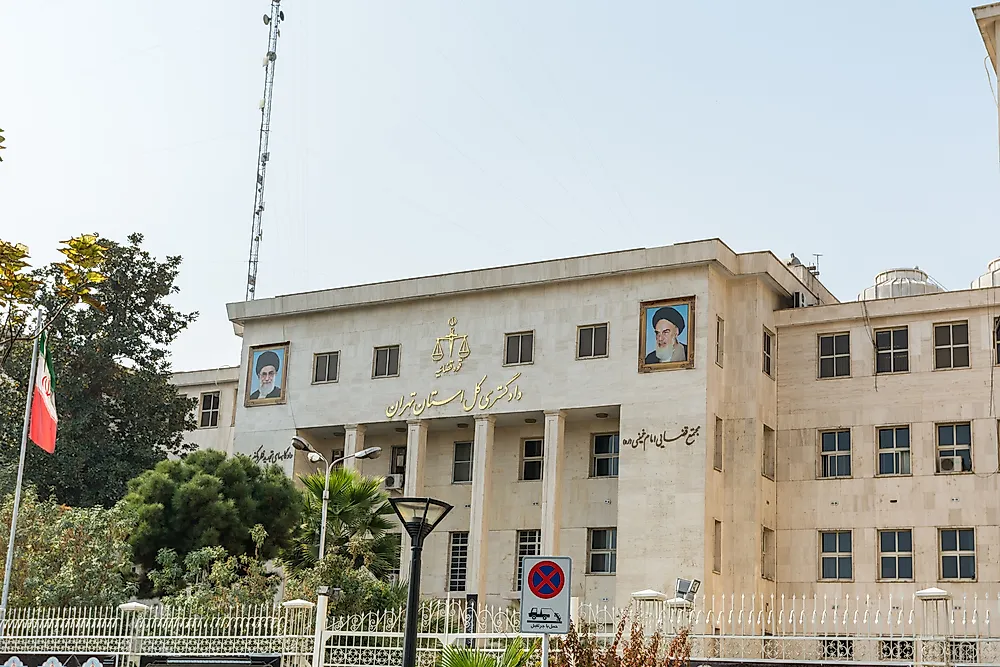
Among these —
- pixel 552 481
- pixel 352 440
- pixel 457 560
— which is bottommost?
pixel 457 560

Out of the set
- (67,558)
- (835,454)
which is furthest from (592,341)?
(67,558)

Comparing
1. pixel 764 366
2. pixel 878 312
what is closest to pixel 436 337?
pixel 764 366

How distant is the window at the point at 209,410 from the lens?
42.6 meters

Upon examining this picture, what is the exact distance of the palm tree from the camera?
2715 centimetres

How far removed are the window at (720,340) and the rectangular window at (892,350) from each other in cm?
361

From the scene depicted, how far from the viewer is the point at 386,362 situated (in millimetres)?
35375

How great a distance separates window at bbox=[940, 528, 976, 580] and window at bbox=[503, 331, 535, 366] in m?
10.7

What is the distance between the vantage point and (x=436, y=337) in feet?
113

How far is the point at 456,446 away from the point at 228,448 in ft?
31.4

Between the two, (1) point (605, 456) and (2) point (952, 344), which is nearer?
(2) point (952, 344)

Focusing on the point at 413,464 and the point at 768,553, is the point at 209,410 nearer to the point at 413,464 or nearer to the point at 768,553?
the point at 413,464

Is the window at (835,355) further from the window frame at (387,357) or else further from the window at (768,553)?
the window frame at (387,357)

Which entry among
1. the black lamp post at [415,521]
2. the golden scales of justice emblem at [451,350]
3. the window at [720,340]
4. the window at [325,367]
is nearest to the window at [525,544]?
the golden scales of justice emblem at [451,350]

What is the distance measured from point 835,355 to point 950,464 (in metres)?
3.78
